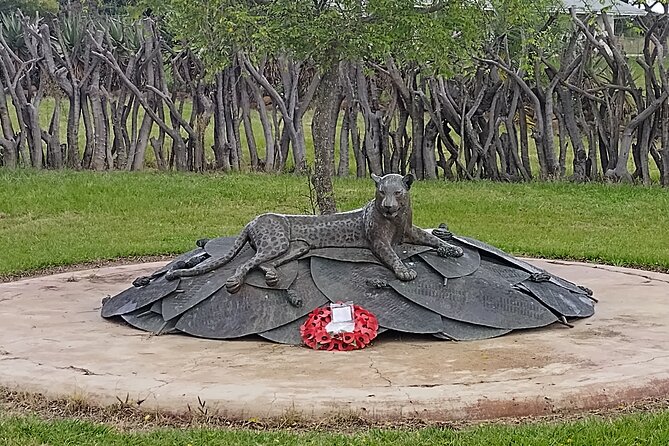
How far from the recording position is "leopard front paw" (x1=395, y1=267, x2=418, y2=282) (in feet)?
18.3

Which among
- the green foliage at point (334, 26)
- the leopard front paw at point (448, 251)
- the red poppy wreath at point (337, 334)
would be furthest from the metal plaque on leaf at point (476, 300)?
the green foliage at point (334, 26)

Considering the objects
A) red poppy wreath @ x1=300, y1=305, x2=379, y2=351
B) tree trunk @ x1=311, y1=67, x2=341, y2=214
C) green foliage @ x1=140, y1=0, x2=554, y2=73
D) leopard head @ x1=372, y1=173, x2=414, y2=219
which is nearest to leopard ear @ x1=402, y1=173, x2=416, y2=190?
leopard head @ x1=372, y1=173, x2=414, y2=219

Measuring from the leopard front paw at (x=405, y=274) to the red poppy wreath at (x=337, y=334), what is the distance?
345mm

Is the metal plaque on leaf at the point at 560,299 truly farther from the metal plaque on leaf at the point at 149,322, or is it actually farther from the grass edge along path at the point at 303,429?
the metal plaque on leaf at the point at 149,322

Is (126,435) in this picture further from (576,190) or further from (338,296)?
(576,190)

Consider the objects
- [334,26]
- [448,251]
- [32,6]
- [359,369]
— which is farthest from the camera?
[32,6]

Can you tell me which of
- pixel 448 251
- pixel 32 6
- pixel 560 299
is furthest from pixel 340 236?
pixel 32 6

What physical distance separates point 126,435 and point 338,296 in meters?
1.88

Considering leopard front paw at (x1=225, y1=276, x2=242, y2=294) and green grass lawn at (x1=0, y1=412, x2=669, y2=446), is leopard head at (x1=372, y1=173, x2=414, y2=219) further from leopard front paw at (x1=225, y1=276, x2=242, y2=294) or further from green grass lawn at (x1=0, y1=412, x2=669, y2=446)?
green grass lawn at (x1=0, y1=412, x2=669, y2=446)

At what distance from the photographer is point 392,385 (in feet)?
14.5

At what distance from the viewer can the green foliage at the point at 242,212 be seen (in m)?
9.48

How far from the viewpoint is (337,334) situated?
5.18 meters

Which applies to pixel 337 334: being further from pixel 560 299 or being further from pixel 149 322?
pixel 560 299

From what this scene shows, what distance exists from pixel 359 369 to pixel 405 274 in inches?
39.5
